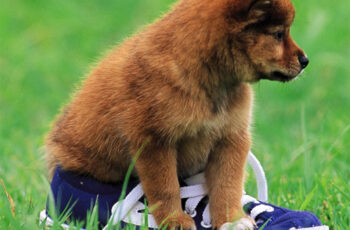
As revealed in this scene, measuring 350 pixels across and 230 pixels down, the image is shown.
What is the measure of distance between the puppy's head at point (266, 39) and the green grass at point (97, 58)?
783 millimetres

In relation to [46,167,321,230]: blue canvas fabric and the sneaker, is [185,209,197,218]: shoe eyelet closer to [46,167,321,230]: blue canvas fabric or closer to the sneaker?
[46,167,321,230]: blue canvas fabric

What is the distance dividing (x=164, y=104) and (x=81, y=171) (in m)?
0.71

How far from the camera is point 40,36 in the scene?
8680mm

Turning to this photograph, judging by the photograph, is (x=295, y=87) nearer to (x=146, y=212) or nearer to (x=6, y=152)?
(x=6, y=152)

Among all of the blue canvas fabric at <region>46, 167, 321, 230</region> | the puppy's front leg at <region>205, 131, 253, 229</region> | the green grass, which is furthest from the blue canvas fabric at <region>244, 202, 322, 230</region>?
the green grass

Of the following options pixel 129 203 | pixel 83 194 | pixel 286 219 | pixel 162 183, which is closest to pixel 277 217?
pixel 286 219

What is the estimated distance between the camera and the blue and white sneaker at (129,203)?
346 cm

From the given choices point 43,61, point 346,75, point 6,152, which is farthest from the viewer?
point 43,61

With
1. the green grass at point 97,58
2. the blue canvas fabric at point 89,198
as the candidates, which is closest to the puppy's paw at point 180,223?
the blue canvas fabric at point 89,198

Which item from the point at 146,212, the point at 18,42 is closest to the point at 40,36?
the point at 18,42

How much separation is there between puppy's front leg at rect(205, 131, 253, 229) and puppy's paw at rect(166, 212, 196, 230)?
14 centimetres

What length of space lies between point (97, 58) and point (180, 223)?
115cm

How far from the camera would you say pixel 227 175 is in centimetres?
355

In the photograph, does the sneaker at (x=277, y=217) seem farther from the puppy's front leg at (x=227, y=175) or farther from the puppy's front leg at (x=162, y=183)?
the puppy's front leg at (x=162, y=183)
